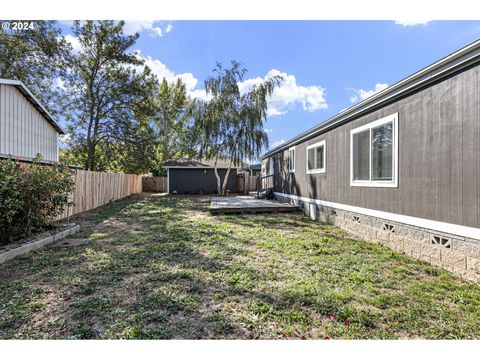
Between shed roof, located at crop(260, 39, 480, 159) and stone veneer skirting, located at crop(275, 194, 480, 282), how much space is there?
2.25m

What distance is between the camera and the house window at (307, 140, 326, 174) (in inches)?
301

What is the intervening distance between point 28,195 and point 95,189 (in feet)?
19.8

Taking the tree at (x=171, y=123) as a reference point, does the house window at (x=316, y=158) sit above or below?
below

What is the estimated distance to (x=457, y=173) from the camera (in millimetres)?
3395

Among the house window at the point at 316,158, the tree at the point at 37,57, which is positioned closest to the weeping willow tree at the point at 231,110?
the house window at the point at 316,158

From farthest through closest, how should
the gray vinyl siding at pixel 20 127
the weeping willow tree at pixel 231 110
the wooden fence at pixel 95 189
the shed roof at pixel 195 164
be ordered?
the shed roof at pixel 195 164 < the weeping willow tree at pixel 231 110 < the wooden fence at pixel 95 189 < the gray vinyl siding at pixel 20 127

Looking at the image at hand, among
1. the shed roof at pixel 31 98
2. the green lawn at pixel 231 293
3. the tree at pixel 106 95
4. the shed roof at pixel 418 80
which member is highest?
the tree at pixel 106 95

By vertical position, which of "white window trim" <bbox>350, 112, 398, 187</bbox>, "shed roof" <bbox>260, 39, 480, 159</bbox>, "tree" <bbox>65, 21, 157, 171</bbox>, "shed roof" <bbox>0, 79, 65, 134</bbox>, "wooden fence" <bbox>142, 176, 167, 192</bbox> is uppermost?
"tree" <bbox>65, 21, 157, 171</bbox>

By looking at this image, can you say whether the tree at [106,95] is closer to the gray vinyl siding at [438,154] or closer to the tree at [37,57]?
the tree at [37,57]

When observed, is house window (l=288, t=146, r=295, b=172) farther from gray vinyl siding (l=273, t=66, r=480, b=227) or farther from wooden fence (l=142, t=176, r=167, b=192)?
wooden fence (l=142, t=176, r=167, b=192)

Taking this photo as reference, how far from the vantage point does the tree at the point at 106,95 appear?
59.1ft

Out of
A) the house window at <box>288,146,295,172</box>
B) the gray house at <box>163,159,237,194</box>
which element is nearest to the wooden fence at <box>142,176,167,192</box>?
the gray house at <box>163,159,237,194</box>

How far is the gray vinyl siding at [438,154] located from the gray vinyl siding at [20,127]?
10044 mm
